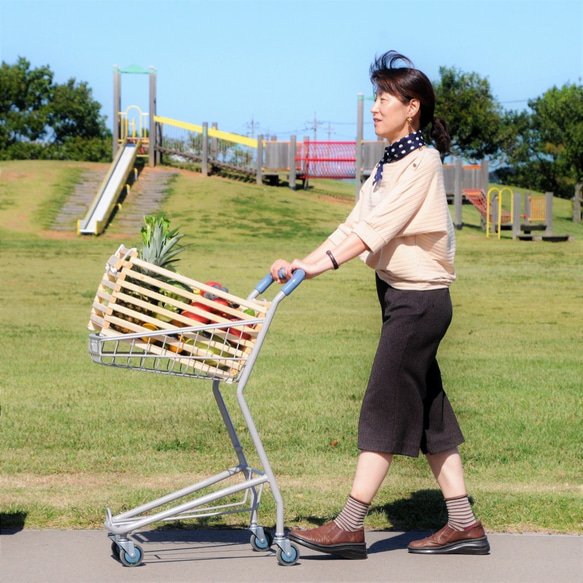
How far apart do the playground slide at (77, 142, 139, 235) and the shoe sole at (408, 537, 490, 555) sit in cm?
2548

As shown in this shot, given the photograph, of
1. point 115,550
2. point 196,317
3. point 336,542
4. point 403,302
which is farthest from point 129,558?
point 403,302

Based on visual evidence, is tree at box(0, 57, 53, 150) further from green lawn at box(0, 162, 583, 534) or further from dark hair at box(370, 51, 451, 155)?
dark hair at box(370, 51, 451, 155)

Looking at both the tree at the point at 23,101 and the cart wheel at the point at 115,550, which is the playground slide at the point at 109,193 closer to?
the cart wheel at the point at 115,550

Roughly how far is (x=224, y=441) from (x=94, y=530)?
212cm

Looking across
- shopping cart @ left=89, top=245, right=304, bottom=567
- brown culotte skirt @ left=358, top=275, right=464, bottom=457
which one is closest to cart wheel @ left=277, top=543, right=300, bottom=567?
shopping cart @ left=89, top=245, right=304, bottom=567

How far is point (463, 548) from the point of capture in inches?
170

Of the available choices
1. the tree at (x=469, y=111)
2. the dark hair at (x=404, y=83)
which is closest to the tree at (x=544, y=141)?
the tree at (x=469, y=111)

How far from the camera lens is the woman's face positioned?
4344mm

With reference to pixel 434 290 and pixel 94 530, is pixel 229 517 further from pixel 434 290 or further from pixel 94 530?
pixel 434 290

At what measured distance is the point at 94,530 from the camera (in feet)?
14.8

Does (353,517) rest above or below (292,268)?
below

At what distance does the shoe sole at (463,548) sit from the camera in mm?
4301

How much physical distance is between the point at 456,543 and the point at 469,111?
230ft

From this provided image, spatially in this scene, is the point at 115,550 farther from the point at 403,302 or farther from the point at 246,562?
the point at 403,302
